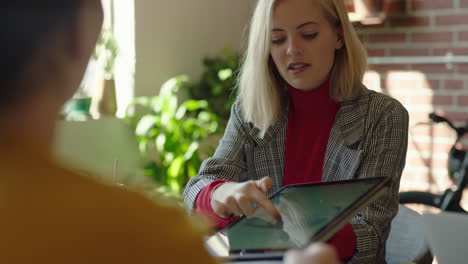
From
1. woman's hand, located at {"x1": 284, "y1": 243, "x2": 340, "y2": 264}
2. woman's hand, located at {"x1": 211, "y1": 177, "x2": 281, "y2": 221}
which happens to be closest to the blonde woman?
woman's hand, located at {"x1": 211, "y1": 177, "x2": 281, "y2": 221}

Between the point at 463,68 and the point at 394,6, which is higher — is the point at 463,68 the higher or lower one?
the lower one

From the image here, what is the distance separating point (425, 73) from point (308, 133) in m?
1.47

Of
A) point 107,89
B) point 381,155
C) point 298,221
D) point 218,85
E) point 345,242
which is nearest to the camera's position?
point 298,221

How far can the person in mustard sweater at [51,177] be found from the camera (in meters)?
0.38

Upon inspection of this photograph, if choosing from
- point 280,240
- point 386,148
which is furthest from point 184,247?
point 386,148

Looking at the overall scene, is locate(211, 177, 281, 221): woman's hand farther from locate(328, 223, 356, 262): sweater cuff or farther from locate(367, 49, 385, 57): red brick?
locate(367, 49, 385, 57): red brick

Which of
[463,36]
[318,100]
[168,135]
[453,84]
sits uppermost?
[463,36]

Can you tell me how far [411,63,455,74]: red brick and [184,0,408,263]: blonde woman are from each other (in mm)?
1334

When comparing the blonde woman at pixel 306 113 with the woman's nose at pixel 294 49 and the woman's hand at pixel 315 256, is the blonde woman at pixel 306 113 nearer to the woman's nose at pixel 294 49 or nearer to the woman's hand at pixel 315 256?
the woman's nose at pixel 294 49

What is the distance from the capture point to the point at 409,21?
2797 mm

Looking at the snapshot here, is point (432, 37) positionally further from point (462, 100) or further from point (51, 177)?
point (51, 177)

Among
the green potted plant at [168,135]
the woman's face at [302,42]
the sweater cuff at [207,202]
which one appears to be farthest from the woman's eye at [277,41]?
the green potted plant at [168,135]

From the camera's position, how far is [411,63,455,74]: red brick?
2.74 m

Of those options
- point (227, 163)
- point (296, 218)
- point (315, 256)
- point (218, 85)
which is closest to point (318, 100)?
point (227, 163)
